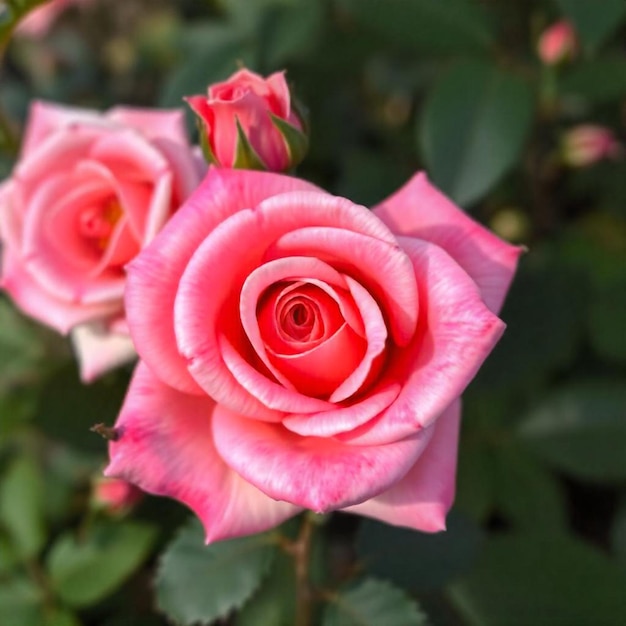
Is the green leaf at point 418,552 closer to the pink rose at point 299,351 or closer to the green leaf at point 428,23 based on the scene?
the pink rose at point 299,351

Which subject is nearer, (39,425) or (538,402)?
(39,425)


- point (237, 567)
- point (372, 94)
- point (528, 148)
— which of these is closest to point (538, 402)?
point (528, 148)

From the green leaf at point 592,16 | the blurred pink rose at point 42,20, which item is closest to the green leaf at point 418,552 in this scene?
the green leaf at point 592,16

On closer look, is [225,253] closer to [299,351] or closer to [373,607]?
[299,351]

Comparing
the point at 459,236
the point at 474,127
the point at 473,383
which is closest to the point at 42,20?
the point at 474,127

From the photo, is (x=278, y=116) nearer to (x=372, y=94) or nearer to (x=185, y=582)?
(x=185, y=582)
